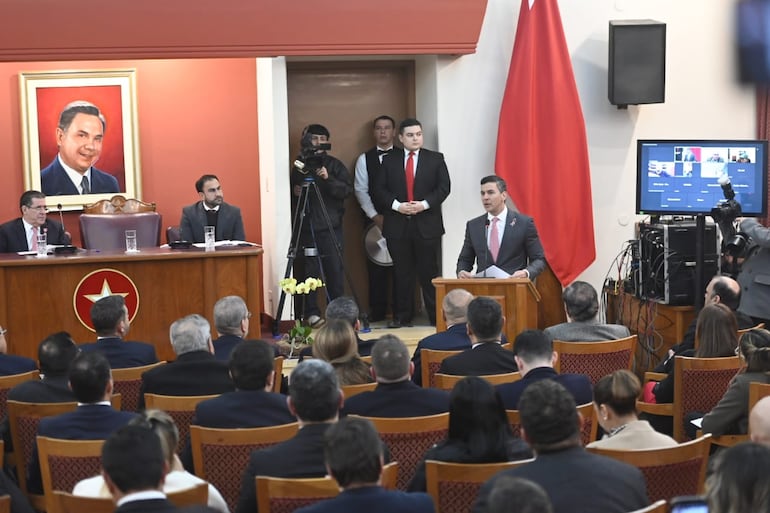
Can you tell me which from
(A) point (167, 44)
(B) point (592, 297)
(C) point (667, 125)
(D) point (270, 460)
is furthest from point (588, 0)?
(D) point (270, 460)

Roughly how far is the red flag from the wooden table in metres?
2.51

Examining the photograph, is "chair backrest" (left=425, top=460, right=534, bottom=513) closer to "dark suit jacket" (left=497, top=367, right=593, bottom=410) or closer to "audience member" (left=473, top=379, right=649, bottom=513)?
"audience member" (left=473, top=379, right=649, bottom=513)

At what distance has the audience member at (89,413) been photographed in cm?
404

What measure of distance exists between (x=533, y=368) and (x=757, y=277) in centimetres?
347

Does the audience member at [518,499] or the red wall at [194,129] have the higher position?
the red wall at [194,129]

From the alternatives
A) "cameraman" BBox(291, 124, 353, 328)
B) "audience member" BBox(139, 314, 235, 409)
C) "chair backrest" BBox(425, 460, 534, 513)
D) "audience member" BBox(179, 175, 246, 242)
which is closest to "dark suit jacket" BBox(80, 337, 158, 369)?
"audience member" BBox(139, 314, 235, 409)

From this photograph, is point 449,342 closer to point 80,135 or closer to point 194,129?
point 194,129

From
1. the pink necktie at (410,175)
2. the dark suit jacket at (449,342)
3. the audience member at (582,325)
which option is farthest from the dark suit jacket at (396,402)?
the pink necktie at (410,175)

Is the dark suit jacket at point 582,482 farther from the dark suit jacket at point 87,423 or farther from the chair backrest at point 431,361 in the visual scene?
the chair backrest at point 431,361

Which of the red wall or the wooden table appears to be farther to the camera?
the red wall

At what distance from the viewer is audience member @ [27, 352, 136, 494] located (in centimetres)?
404

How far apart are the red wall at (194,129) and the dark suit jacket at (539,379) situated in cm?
632

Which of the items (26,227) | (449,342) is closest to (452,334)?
(449,342)

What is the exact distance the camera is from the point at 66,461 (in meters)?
3.86
